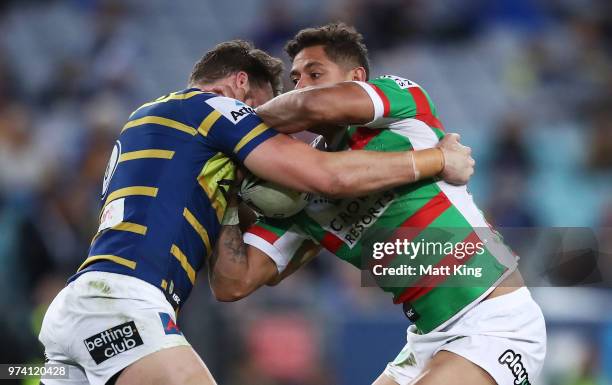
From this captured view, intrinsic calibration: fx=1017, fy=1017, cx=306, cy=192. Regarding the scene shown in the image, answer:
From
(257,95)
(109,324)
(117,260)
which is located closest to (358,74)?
(257,95)

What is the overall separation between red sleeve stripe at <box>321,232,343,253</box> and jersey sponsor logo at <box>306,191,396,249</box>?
3 centimetres

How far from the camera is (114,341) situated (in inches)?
181

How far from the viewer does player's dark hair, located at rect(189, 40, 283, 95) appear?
5477 mm

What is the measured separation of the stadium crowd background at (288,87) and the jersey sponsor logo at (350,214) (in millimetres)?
3388

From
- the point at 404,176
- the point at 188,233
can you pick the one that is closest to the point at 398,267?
the point at 404,176

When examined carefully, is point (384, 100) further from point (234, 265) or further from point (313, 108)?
point (234, 265)

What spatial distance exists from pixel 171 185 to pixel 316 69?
1.17 meters

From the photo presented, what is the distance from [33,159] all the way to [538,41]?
6.63m

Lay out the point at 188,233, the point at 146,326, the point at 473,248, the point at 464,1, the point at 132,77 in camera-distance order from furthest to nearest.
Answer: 1. the point at 464,1
2. the point at 132,77
3. the point at 473,248
4. the point at 188,233
5. the point at 146,326

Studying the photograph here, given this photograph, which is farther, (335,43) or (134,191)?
(335,43)

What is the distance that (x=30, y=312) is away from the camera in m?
8.99

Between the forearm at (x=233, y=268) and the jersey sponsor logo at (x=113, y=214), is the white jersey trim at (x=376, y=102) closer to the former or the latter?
the forearm at (x=233, y=268)

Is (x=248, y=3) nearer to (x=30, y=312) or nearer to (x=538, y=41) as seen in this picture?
(x=538, y=41)

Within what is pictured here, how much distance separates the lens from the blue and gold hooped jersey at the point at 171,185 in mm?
4809
